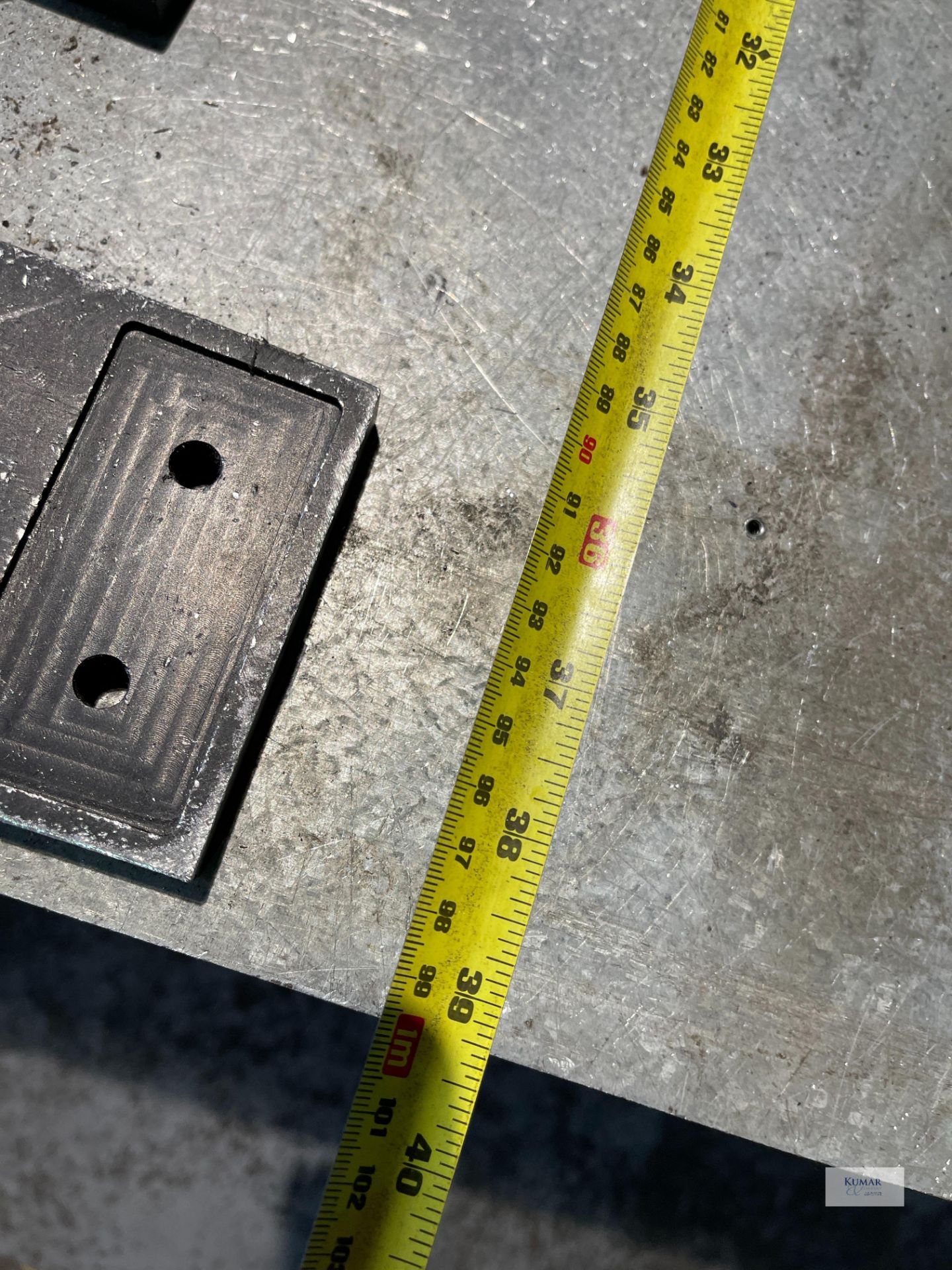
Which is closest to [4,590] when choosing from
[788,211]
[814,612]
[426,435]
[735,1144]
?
[426,435]

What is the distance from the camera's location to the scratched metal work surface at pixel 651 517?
1.86 m

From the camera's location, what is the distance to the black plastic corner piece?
5.46ft

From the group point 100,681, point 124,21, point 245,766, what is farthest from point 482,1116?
point 124,21

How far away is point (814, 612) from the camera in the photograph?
6.49 feet

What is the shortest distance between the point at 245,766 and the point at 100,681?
31 cm

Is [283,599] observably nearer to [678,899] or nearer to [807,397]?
[678,899]

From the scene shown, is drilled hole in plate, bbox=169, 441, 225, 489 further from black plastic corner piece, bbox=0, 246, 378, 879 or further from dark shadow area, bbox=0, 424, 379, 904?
dark shadow area, bbox=0, 424, 379, 904

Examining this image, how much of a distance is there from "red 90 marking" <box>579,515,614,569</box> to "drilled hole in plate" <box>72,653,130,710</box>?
2.86ft

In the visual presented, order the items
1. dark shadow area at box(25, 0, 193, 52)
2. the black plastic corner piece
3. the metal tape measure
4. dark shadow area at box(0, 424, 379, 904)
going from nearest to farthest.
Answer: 1. the metal tape measure
2. the black plastic corner piece
3. dark shadow area at box(0, 424, 379, 904)
4. dark shadow area at box(25, 0, 193, 52)

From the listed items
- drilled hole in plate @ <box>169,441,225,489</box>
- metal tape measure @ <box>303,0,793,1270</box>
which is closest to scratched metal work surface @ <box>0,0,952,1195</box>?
metal tape measure @ <box>303,0,793,1270</box>

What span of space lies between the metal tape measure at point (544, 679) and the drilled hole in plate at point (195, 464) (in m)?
0.62

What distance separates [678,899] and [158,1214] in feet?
5.27

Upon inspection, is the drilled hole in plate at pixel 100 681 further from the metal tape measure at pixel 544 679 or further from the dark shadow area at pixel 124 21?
the dark shadow area at pixel 124 21

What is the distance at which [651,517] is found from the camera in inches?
77.8
